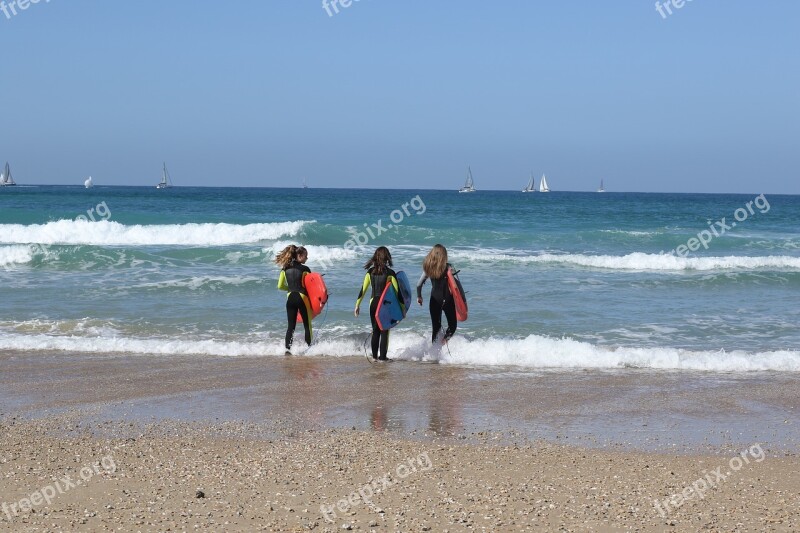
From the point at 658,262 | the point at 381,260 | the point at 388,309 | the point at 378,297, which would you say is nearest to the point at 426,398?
the point at 388,309

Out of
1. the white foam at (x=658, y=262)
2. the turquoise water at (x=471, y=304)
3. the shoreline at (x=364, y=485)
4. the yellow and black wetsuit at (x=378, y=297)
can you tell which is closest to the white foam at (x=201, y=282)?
the turquoise water at (x=471, y=304)

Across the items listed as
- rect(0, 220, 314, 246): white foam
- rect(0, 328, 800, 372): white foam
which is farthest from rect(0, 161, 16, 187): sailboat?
rect(0, 328, 800, 372): white foam

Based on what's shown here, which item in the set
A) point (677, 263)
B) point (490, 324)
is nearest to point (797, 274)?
point (677, 263)

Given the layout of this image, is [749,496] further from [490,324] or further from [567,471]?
[490,324]

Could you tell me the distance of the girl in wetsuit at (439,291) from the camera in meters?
10.5

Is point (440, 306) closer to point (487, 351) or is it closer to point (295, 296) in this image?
point (487, 351)

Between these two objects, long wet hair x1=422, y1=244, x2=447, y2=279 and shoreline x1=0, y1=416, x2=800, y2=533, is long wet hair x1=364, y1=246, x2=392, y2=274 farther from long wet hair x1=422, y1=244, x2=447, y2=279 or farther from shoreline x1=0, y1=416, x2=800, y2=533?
shoreline x1=0, y1=416, x2=800, y2=533

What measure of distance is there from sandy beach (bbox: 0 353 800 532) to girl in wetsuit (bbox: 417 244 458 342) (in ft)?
3.59

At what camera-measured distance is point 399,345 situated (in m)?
10.9

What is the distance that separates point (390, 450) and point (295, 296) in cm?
481

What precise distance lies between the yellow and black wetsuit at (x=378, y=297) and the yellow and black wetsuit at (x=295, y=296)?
2.57 feet

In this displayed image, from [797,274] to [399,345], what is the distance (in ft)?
41.2

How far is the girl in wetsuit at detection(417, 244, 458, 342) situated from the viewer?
1046cm

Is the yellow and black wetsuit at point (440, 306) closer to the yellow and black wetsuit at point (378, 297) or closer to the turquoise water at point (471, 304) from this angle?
the turquoise water at point (471, 304)
